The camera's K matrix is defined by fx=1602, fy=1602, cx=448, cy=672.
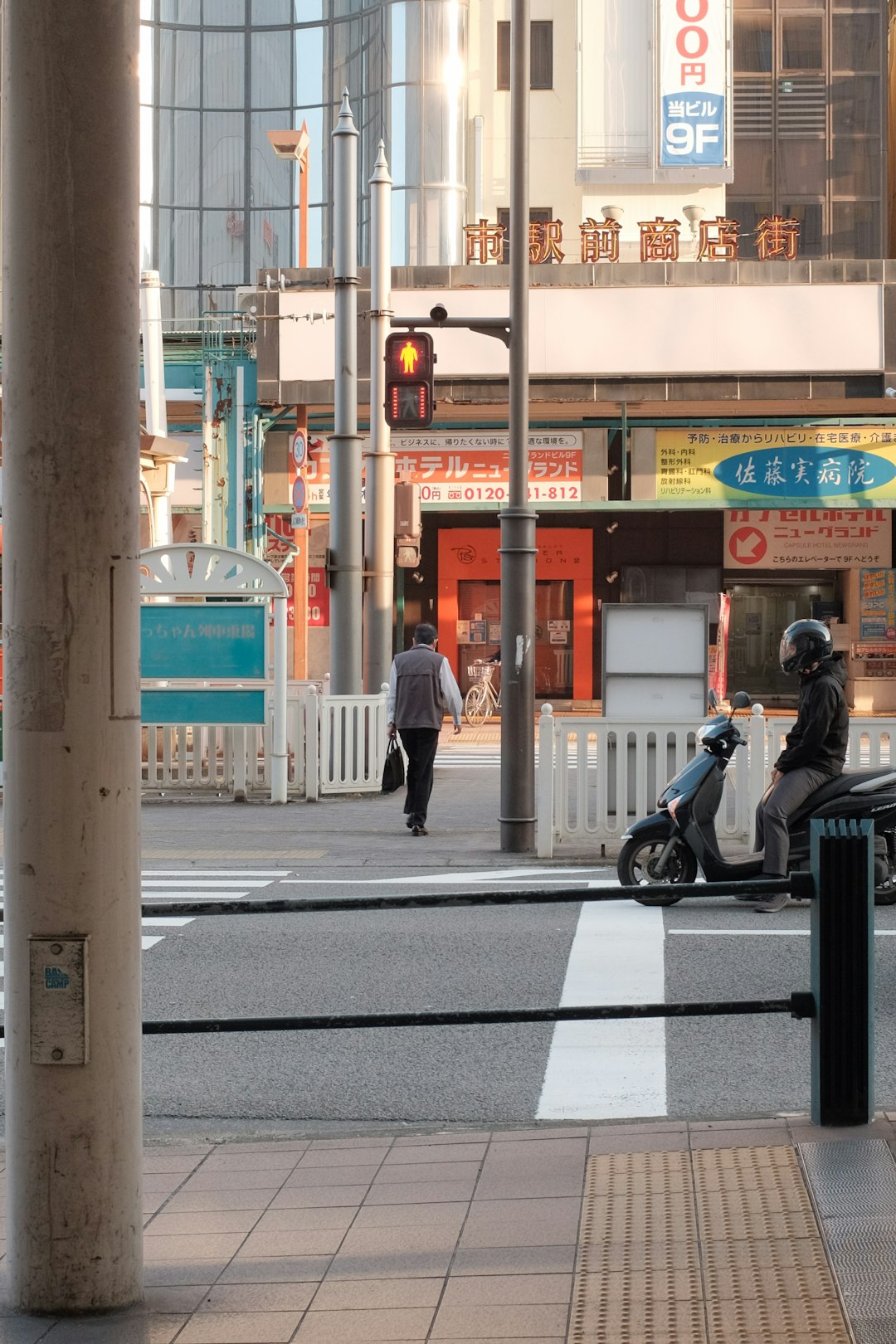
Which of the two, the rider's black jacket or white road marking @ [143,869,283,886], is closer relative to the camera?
the rider's black jacket

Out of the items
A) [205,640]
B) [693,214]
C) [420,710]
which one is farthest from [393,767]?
[693,214]

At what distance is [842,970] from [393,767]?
1115cm

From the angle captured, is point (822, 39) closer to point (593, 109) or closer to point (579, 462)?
point (593, 109)

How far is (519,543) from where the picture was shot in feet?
42.2

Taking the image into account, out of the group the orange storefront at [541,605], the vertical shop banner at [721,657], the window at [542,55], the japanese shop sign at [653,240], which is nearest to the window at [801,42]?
the window at [542,55]

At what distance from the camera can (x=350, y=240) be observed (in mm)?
17578

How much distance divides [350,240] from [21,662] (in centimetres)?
1479

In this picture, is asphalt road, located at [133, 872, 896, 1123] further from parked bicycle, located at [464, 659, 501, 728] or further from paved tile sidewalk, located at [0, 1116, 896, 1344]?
parked bicycle, located at [464, 659, 501, 728]

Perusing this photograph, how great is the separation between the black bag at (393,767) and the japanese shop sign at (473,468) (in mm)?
11098

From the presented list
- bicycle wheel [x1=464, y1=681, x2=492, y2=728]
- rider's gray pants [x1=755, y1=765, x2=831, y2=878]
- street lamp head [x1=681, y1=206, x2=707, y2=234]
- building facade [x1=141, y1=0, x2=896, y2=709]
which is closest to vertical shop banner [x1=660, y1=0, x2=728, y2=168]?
building facade [x1=141, y1=0, x2=896, y2=709]

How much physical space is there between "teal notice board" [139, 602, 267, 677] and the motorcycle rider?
7822 mm

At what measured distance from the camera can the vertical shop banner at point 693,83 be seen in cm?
2727

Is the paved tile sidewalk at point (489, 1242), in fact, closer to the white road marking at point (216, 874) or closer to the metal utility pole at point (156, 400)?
the white road marking at point (216, 874)

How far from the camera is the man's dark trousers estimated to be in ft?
45.6
